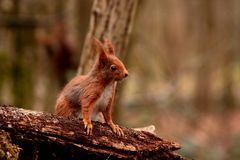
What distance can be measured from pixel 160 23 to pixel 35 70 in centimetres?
2172

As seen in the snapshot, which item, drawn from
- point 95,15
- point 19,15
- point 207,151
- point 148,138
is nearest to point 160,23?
point 207,151

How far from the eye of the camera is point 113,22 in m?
7.29

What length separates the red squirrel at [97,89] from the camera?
578 cm

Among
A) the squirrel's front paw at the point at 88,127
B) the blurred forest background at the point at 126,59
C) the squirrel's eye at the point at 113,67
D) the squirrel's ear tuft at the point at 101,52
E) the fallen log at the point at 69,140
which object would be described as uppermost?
the blurred forest background at the point at 126,59

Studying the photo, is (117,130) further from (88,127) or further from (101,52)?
(101,52)

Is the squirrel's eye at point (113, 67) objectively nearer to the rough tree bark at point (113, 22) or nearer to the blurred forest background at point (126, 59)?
the rough tree bark at point (113, 22)

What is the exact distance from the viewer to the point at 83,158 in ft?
16.4

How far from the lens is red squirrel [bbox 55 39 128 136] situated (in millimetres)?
5781

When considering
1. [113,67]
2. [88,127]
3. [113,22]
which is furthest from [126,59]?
[88,127]

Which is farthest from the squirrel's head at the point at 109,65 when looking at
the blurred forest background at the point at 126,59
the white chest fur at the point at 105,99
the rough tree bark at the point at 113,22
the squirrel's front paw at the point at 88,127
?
the blurred forest background at the point at 126,59

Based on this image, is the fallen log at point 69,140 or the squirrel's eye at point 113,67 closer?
the fallen log at point 69,140

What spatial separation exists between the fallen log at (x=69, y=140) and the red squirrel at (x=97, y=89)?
21.5 inches

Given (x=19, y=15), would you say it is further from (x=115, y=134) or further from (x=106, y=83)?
(x=115, y=134)

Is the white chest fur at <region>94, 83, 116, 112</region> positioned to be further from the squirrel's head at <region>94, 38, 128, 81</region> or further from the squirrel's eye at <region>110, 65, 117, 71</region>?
the squirrel's eye at <region>110, 65, 117, 71</region>
